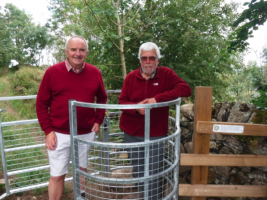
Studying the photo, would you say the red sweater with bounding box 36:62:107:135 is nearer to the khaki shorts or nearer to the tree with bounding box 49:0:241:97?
the khaki shorts

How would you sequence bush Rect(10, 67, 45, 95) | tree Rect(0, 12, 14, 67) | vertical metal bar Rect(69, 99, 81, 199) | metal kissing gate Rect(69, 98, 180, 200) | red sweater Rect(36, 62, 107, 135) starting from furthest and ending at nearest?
1. tree Rect(0, 12, 14, 67)
2. bush Rect(10, 67, 45, 95)
3. red sweater Rect(36, 62, 107, 135)
4. vertical metal bar Rect(69, 99, 81, 199)
5. metal kissing gate Rect(69, 98, 180, 200)

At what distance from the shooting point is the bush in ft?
31.5

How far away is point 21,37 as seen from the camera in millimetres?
15742

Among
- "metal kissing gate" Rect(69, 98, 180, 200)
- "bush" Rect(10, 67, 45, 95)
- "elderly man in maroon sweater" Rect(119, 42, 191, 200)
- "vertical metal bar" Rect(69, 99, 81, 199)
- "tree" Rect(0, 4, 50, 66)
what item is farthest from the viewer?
"tree" Rect(0, 4, 50, 66)

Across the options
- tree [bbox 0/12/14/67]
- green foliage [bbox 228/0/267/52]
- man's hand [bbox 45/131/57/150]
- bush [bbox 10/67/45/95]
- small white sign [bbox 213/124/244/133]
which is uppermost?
tree [bbox 0/12/14/67]

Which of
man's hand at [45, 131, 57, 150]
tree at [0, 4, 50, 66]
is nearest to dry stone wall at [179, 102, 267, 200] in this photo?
man's hand at [45, 131, 57, 150]

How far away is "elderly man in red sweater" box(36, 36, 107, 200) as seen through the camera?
2127mm

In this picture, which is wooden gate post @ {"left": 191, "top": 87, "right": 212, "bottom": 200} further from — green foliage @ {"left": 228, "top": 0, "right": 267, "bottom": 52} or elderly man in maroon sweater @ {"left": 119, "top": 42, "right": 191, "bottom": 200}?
green foliage @ {"left": 228, "top": 0, "right": 267, "bottom": 52}

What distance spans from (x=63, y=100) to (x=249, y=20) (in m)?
3.14

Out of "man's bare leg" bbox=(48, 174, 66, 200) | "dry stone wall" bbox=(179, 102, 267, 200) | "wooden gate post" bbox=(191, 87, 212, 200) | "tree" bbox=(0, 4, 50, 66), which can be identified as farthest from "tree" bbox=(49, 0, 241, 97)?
"tree" bbox=(0, 4, 50, 66)

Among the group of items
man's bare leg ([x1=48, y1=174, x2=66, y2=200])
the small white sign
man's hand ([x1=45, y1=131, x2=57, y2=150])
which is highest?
the small white sign

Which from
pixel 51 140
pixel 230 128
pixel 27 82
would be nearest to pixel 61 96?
pixel 51 140

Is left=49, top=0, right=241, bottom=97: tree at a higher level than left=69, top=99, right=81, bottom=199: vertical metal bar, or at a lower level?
higher

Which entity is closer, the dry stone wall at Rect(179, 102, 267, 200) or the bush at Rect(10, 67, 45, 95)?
the dry stone wall at Rect(179, 102, 267, 200)
